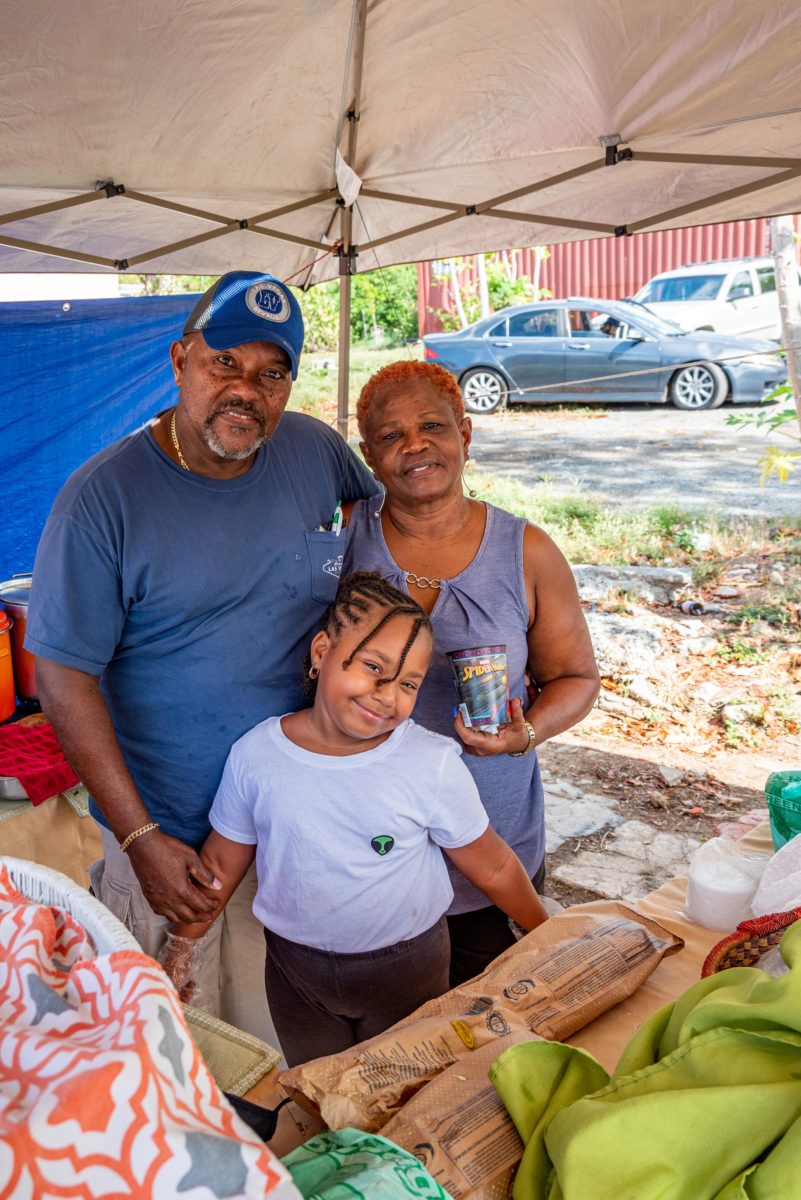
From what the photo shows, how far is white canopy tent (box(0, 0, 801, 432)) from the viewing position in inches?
112

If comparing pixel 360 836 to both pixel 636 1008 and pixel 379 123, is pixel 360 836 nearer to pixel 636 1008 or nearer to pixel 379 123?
pixel 636 1008

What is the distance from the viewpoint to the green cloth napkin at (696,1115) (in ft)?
3.49

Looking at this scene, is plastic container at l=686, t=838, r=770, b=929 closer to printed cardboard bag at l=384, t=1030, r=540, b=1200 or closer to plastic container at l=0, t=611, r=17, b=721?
printed cardboard bag at l=384, t=1030, r=540, b=1200

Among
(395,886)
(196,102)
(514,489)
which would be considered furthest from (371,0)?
(514,489)

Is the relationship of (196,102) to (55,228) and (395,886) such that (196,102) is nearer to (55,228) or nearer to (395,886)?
(55,228)

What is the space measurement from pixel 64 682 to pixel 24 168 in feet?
7.19

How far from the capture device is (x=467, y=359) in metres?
14.4

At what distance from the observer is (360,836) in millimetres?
1992

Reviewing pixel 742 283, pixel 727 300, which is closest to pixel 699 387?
pixel 727 300

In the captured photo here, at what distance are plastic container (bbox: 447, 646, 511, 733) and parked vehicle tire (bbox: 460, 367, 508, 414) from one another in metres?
12.9

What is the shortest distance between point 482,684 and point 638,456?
36.0 feet

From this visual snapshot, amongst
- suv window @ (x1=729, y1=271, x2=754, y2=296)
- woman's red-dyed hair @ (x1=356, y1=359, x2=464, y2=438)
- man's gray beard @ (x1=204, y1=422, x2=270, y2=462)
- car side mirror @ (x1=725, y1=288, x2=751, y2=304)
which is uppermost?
suv window @ (x1=729, y1=271, x2=754, y2=296)

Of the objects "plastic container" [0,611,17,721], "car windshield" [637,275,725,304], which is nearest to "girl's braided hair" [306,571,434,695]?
"plastic container" [0,611,17,721]

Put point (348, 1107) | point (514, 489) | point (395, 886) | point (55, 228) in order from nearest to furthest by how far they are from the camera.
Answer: point (348, 1107) < point (395, 886) < point (55, 228) < point (514, 489)
